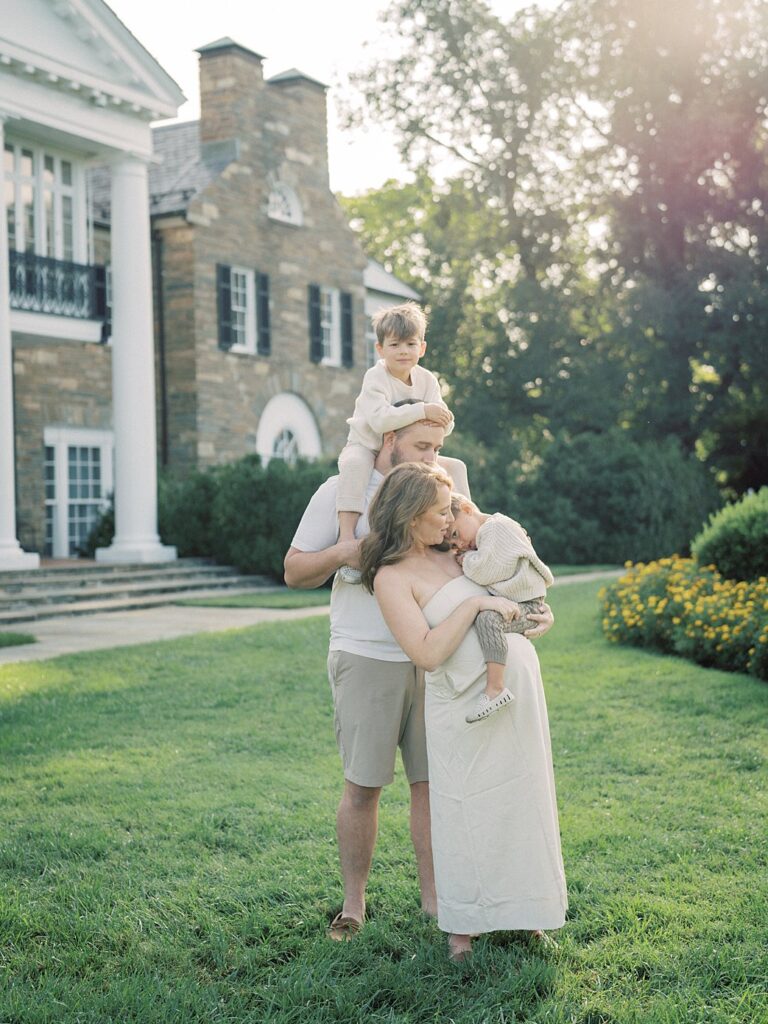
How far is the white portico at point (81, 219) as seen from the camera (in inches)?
634

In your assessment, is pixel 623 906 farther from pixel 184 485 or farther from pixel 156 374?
pixel 156 374

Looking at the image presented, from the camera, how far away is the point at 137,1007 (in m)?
3.38

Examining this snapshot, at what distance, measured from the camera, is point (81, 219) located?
1769 centimetres

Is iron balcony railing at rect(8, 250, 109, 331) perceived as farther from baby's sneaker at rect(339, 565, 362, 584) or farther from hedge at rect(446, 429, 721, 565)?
baby's sneaker at rect(339, 565, 362, 584)

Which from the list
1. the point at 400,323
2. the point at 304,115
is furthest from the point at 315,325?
the point at 400,323

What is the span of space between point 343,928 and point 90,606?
1053cm

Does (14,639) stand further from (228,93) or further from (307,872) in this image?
(228,93)

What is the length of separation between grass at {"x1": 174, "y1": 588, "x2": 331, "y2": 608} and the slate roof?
25.5 ft

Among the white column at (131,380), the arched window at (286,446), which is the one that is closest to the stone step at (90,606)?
the white column at (131,380)

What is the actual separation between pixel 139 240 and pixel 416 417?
47.8ft

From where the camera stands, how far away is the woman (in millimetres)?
3564

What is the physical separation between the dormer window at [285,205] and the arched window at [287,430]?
3.49 meters

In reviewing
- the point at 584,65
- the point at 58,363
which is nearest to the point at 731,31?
the point at 584,65

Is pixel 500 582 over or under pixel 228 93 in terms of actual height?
under
